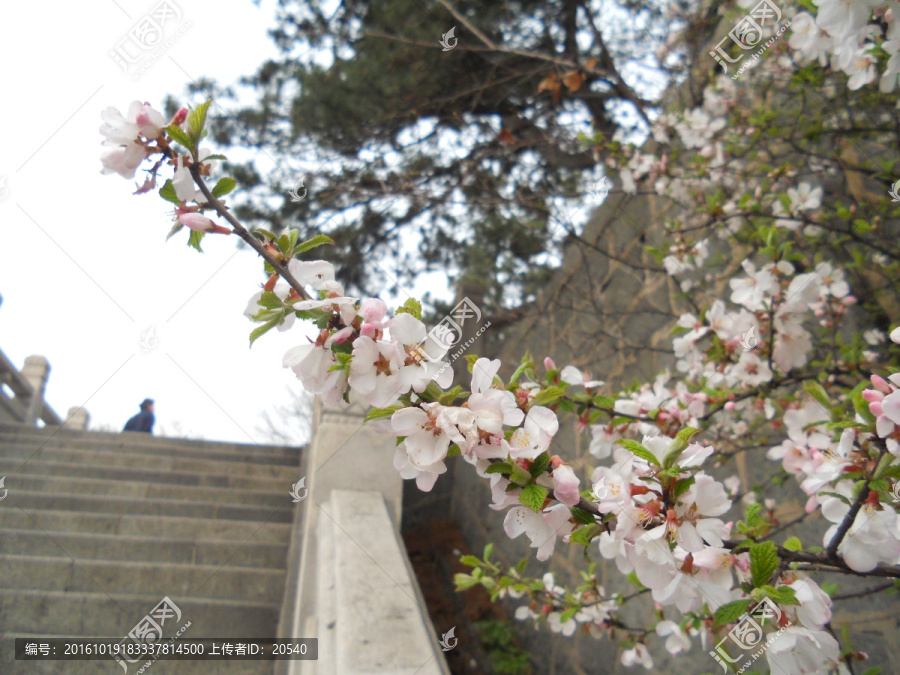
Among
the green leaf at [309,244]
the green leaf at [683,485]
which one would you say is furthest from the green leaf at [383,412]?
the green leaf at [683,485]

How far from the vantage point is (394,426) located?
1.76ft

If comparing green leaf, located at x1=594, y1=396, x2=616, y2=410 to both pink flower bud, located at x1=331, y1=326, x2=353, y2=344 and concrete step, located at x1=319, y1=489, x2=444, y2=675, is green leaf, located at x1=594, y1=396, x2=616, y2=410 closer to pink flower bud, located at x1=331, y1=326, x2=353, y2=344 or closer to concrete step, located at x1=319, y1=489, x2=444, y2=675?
pink flower bud, located at x1=331, y1=326, x2=353, y2=344

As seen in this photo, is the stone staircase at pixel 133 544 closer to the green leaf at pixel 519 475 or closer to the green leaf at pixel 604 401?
the green leaf at pixel 604 401

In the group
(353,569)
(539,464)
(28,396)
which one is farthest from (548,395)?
(28,396)

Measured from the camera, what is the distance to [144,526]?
256 cm

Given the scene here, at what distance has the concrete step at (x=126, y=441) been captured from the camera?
3520 millimetres

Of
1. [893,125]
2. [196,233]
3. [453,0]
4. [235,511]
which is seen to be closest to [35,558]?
[235,511]

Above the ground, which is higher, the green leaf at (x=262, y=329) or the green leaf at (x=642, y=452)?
the green leaf at (x=262, y=329)

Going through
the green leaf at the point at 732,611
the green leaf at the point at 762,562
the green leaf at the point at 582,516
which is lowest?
the green leaf at the point at 732,611

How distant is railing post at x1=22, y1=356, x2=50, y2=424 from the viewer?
4996 millimetres

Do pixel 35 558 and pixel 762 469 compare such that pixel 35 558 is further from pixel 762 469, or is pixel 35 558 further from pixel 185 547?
pixel 762 469

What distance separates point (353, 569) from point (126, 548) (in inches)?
51.2

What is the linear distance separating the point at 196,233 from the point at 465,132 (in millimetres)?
3270

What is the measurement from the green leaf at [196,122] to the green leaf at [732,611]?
0.78m
